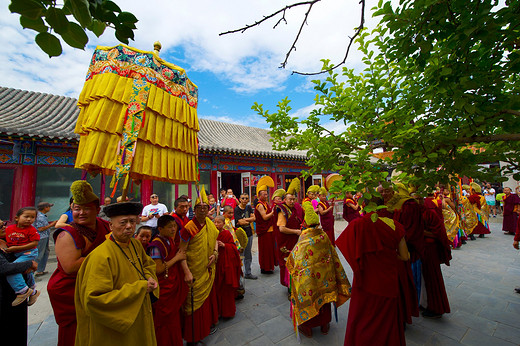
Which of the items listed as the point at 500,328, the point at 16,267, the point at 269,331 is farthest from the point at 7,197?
the point at 500,328

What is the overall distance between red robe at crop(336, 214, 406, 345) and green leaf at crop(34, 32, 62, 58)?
2733 millimetres

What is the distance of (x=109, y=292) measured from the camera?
150cm

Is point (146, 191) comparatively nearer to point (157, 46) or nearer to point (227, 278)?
point (227, 278)

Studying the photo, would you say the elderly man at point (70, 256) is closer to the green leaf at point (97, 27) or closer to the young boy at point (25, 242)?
the young boy at point (25, 242)

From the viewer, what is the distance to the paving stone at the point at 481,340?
2.63 m

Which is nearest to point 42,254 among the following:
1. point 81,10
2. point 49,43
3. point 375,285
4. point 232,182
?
point 49,43

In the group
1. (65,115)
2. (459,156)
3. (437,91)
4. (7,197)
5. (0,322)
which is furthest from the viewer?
(65,115)

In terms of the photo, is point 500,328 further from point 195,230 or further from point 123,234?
point 123,234

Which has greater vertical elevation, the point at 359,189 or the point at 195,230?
the point at 359,189

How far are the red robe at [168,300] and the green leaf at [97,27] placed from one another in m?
2.01

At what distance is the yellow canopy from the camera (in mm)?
1695

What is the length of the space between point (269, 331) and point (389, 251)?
188cm

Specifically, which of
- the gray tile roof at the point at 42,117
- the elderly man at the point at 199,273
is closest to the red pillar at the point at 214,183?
the gray tile roof at the point at 42,117

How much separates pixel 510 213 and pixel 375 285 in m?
10.3
